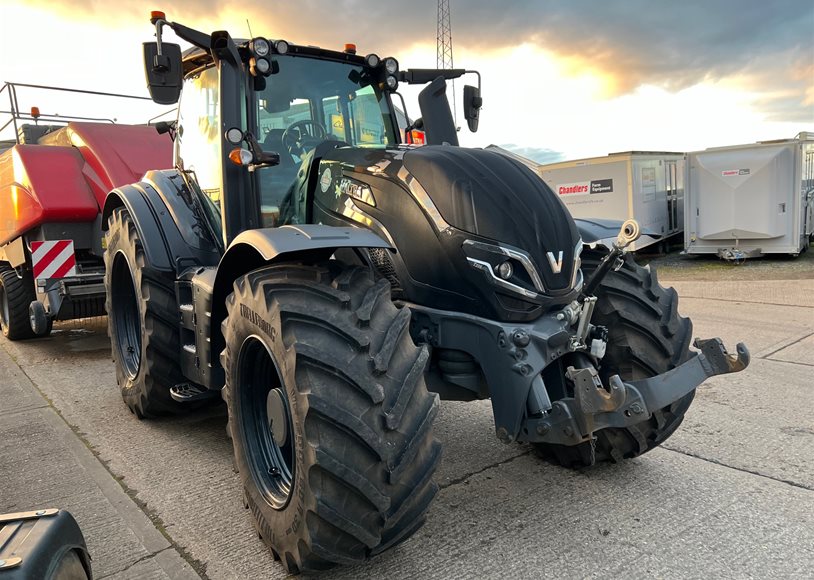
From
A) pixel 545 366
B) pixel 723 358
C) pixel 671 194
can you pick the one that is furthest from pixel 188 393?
pixel 671 194

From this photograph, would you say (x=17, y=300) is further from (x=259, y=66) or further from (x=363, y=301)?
(x=363, y=301)

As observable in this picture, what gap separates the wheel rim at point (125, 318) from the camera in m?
4.83

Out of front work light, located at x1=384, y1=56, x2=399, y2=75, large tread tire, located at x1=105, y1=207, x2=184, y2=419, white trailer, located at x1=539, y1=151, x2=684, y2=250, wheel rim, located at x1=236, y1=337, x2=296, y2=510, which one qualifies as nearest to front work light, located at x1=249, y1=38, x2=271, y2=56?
front work light, located at x1=384, y1=56, x2=399, y2=75

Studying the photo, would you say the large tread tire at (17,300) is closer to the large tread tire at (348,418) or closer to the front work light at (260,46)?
the front work light at (260,46)

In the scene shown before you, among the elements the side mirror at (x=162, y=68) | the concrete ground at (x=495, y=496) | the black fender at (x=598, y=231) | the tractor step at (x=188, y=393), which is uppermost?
the side mirror at (x=162, y=68)

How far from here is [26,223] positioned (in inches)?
258

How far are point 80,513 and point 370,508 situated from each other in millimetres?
1795

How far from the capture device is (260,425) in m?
2.98

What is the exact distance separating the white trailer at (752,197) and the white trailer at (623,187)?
0.90m

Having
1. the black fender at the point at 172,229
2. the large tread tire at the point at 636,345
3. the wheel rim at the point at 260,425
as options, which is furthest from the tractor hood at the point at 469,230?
the black fender at the point at 172,229

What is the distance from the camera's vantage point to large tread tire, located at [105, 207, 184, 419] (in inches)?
158

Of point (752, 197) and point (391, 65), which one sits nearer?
point (391, 65)

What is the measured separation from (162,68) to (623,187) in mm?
11583

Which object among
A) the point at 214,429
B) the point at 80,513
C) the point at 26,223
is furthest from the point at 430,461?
the point at 26,223
